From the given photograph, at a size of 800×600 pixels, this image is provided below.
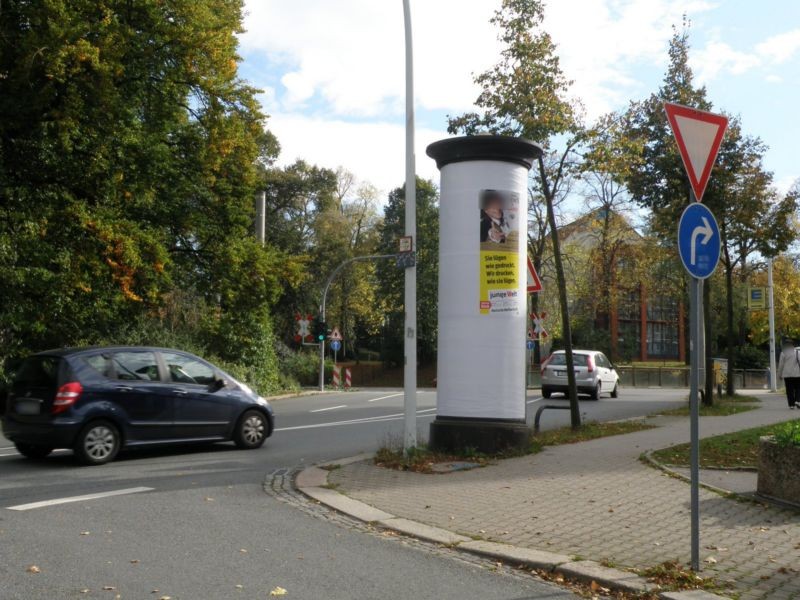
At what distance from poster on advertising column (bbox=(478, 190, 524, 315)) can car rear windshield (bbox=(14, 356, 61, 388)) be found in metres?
5.58

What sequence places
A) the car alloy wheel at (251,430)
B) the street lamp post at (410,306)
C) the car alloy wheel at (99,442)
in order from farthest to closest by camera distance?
the car alloy wheel at (251,430)
the street lamp post at (410,306)
the car alloy wheel at (99,442)

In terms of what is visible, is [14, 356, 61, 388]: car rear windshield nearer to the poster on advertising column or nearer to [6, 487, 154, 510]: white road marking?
[6, 487, 154, 510]: white road marking

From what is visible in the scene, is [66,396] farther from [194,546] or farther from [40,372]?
[194,546]

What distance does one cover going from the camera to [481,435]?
11.0 metres

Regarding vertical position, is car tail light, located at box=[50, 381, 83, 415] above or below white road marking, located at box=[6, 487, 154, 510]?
above

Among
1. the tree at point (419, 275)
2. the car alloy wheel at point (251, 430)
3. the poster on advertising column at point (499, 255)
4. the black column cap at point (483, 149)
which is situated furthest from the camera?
the tree at point (419, 275)

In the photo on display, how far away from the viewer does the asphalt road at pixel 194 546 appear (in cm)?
527

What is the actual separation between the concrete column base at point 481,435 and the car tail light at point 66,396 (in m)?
4.65

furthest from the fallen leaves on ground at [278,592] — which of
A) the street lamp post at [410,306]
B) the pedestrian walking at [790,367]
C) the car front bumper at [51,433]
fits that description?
the pedestrian walking at [790,367]

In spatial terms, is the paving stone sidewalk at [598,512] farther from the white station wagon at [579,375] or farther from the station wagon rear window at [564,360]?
the station wagon rear window at [564,360]

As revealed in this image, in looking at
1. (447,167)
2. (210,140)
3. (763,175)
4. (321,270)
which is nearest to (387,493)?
(447,167)

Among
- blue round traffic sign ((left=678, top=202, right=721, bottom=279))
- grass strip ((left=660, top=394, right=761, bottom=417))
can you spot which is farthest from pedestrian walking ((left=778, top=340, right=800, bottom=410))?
blue round traffic sign ((left=678, top=202, right=721, bottom=279))

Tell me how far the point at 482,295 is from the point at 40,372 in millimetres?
5846

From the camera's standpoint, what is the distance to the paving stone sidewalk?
590 centimetres
